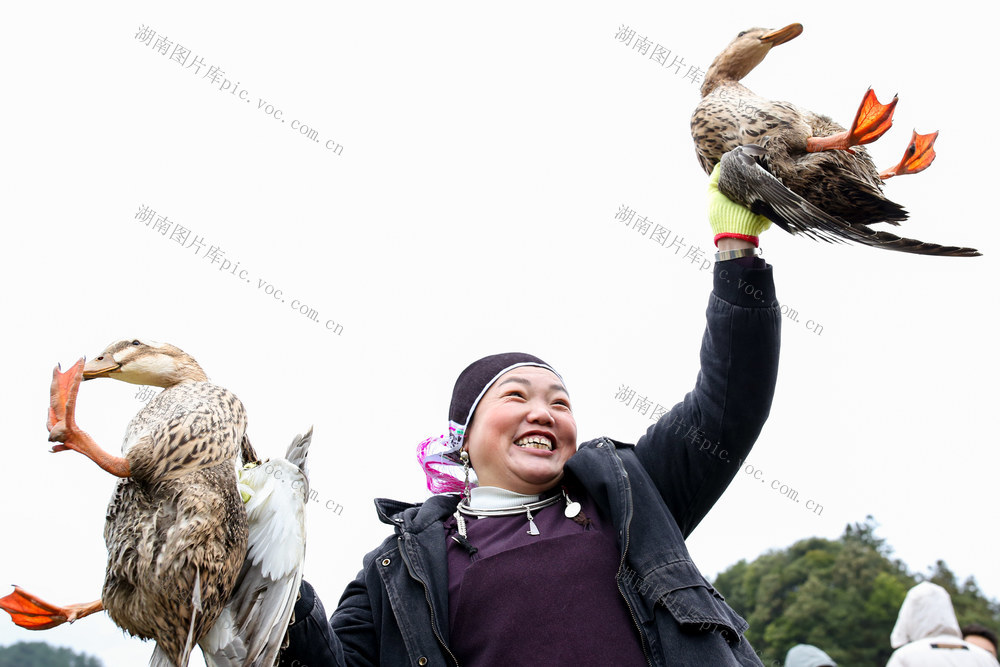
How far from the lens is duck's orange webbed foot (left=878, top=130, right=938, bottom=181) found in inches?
98.0

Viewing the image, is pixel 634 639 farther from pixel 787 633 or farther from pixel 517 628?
pixel 787 633

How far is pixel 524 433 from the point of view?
2795 mm

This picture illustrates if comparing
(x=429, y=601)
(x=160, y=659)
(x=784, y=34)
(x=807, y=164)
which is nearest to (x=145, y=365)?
(x=160, y=659)

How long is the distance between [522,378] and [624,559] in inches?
Answer: 31.2

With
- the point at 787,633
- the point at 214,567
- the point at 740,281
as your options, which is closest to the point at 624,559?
the point at 740,281

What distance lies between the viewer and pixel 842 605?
32.2m

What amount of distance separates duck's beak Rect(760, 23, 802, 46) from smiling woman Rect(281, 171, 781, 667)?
2.16ft

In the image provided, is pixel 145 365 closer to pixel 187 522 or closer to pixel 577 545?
pixel 187 522

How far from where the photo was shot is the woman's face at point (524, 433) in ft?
9.00

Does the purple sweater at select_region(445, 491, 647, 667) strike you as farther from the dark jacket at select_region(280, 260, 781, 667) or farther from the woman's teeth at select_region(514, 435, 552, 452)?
the woman's teeth at select_region(514, 435, 552, 452)

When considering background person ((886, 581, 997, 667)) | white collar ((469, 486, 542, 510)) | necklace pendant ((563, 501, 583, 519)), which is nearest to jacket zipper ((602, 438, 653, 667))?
necklace pendant ((563, 501, 583, 519))

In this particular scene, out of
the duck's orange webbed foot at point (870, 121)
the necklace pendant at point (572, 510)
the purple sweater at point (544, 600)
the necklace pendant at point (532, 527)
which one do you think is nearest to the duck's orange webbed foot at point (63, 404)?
the purple sweater at point (544, 600)

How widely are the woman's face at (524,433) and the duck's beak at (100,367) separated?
1.26 m

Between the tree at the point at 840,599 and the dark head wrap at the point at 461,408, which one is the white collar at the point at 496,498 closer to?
the dark head wrap at the point at 461,408
